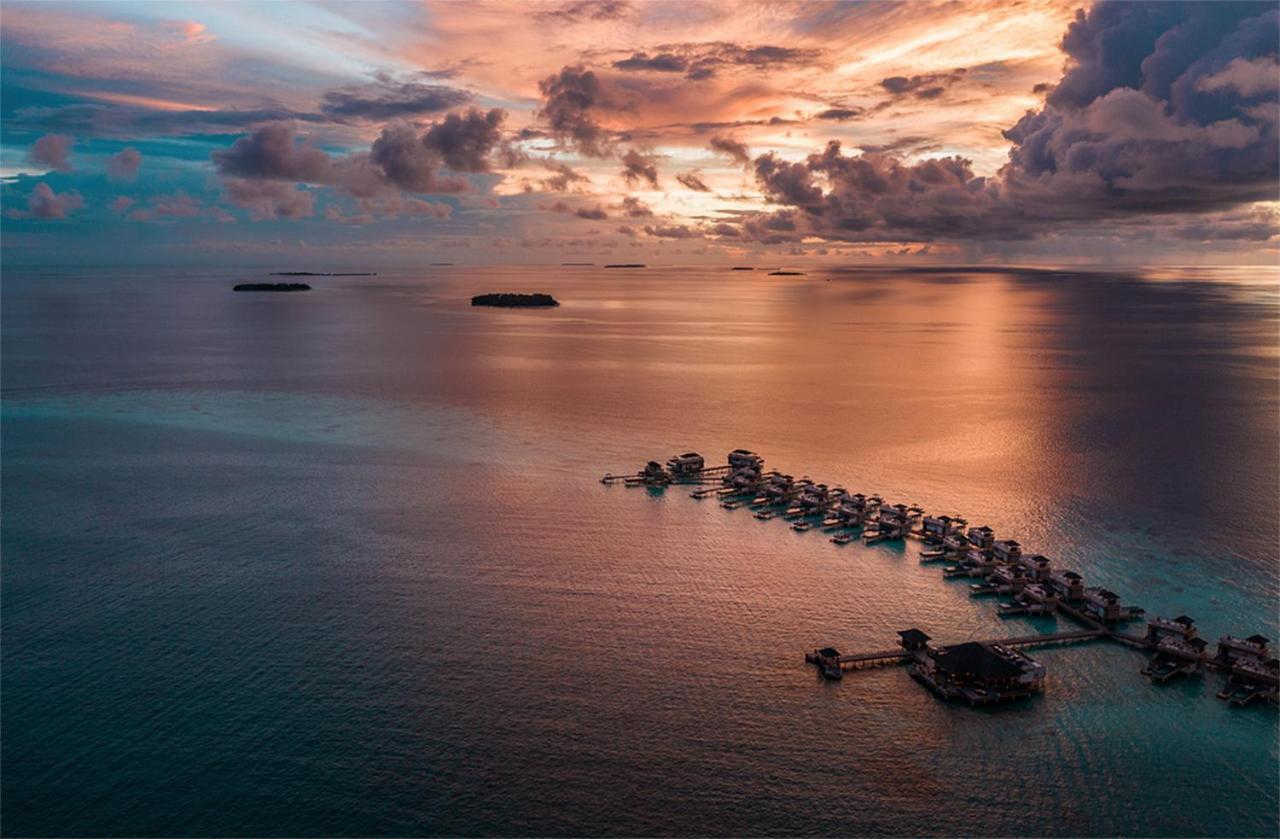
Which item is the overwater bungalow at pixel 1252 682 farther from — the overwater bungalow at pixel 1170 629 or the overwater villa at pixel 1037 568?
the overwater villa at pixel 1037 568

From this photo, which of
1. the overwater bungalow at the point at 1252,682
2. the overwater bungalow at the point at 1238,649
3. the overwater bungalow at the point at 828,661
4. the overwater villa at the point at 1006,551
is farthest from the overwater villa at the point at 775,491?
the overwater bungalow at the point at 1252,682

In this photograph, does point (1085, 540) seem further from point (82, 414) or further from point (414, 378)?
point (82, 414)

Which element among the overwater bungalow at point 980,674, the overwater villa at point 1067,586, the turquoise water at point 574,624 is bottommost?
the turquoise water at point 574,624

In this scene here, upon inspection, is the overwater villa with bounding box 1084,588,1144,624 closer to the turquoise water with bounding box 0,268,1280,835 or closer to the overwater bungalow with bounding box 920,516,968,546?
the turquoise water with bounding box 0,268,1280,835

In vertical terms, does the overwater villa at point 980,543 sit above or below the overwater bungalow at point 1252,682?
above

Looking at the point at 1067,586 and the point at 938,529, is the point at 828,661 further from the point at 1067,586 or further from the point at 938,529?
the point at 938,529

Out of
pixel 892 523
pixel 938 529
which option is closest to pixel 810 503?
pixel 892 523
